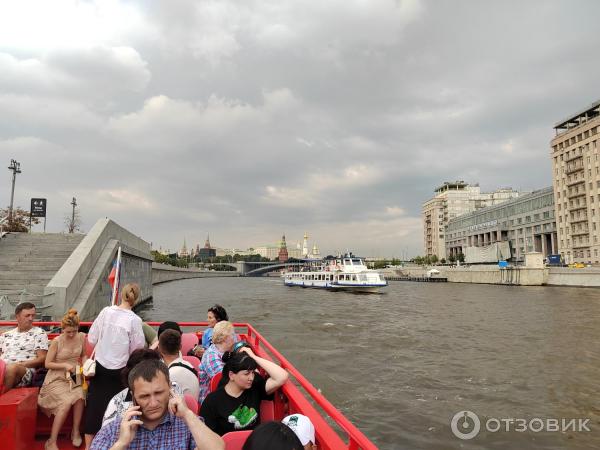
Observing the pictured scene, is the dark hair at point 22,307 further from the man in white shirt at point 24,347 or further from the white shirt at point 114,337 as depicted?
the white shirt at point 114,337

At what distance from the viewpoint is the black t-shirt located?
352 centimetres

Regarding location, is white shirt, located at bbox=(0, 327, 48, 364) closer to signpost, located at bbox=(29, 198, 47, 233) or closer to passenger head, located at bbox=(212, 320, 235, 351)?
passenger head, located at bbox=(212, 320, 235, 351)

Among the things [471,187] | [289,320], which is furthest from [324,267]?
[471,187]

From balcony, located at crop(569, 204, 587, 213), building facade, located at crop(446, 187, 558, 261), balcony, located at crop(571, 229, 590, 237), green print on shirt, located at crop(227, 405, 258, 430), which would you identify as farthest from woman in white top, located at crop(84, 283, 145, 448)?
building facade, located at crop(446, 187, 558, 261)

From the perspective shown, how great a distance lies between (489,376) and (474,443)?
5.24 m

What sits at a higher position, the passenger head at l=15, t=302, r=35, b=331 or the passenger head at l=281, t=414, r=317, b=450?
the passenger head at l=15, t=302, r=35, b=331

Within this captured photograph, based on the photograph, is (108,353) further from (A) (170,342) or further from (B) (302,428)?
(B) (302,428)

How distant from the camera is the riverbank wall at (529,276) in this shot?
61.0 meters

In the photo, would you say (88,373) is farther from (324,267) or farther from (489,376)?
(324,267)

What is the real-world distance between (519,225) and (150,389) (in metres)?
124

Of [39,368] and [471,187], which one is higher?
[471,187]

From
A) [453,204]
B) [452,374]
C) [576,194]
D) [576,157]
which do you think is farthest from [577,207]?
[452,374]

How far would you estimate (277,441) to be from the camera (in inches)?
86.4

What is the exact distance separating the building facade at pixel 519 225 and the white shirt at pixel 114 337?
112415 mm
